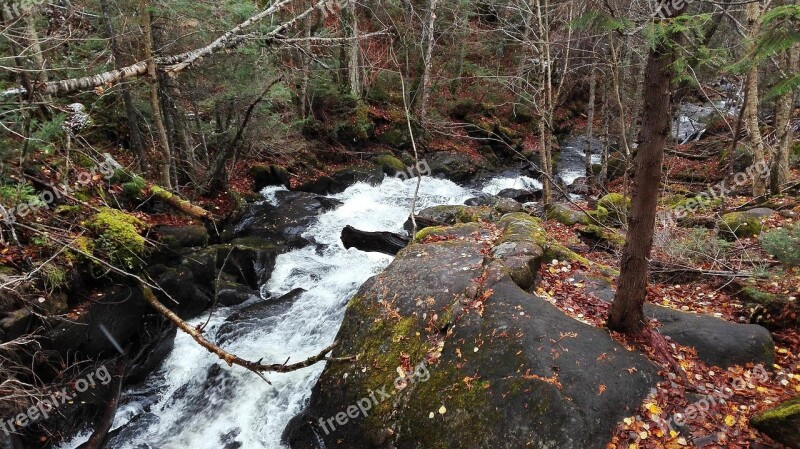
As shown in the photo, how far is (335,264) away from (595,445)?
7.40 m

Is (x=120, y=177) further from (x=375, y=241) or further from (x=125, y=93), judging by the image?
(x=375, y=241)

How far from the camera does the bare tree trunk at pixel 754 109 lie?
8.90 meters

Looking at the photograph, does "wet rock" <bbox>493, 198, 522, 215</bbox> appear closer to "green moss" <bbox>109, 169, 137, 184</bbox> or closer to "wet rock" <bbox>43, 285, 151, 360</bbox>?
"wet rock" <bbox>43, 285, 151, 360</bbox>

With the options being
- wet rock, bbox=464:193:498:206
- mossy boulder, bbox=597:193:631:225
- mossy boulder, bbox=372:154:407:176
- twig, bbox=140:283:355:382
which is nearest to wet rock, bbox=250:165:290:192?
mossy boulder, bbox=372:154:407:176

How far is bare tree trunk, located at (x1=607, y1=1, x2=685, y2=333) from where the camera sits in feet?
11.8

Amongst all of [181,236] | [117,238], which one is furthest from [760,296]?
[181,236]

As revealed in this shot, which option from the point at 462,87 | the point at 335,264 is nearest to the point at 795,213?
the point at 335,264

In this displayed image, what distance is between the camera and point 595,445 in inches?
146

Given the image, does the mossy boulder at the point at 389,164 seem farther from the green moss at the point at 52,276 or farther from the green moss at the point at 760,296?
the green moss at the point at 760,296

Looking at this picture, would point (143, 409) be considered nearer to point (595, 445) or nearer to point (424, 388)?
point (424, 388)

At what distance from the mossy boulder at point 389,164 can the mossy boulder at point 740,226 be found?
11.7 metres

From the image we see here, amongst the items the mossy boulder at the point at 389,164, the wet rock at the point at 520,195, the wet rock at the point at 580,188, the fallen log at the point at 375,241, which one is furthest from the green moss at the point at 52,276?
the wet rock at the point at 580,188

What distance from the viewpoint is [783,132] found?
998 centimetres

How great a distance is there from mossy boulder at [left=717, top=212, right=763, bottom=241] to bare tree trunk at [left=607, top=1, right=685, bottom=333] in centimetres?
473
